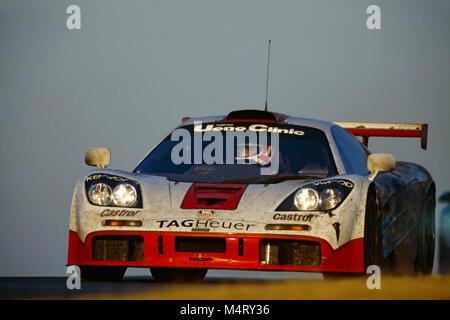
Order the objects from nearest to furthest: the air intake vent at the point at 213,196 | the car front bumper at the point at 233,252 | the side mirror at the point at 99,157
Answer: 1. the car front bumper at the point at 233,252
2. the air intake vent at the point at 213,196
3. the side mirror at the point at 99,157

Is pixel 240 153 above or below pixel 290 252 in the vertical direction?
above

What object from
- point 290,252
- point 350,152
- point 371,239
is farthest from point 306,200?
point 350,152

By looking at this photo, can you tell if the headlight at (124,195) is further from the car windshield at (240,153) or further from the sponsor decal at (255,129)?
the sponsor decal at (255,129)

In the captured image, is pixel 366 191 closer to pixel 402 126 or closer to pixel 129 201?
pixel 129 201

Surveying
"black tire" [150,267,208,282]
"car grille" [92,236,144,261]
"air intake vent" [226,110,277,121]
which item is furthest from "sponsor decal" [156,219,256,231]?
"black tire" [150,267,208,282]

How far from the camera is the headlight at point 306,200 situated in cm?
730

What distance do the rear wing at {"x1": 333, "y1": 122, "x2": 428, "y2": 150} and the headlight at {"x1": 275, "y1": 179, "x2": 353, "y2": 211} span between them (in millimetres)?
4094

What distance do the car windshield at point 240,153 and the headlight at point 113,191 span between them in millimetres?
481

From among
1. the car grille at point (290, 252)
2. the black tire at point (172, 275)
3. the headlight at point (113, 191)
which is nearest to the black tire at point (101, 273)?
the headlight at point (113, 191)

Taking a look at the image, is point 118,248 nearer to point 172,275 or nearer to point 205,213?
point 205,213

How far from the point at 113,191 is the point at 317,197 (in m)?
1.32

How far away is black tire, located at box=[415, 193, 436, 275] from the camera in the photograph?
34.2 ft

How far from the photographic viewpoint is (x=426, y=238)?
1064 centimetres

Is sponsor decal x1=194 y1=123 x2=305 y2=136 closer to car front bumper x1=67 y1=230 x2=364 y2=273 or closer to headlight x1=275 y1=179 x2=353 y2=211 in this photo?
headlight x1=275 y1=179 x2=353 y2=211
